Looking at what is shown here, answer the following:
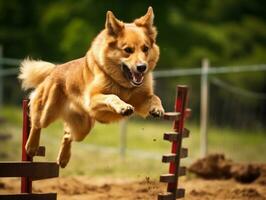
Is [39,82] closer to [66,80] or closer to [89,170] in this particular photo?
[66,80]

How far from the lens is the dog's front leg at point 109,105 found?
7.80 m

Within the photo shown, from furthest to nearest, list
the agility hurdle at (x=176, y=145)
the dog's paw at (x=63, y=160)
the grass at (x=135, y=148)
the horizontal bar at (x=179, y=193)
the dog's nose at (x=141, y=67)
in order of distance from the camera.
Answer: the grass at (x=135, y=148), the dog's paw at (x=63, y=160), the horizontal bar at (x=179, y=193), the agility hurdle at (x=176, y=145), the dog's nose at (x=141, y=67)

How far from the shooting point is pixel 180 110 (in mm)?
9133

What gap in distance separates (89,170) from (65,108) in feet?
15.4

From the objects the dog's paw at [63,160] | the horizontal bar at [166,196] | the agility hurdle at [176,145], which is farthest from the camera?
the dog's paw at [63,160]

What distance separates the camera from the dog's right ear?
27.7 ft

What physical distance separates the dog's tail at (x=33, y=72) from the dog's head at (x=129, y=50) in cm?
147

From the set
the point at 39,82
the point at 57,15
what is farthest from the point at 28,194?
the point at 57,15

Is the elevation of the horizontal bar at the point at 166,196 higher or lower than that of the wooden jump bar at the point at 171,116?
lower

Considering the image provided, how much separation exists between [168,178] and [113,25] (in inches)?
67.5

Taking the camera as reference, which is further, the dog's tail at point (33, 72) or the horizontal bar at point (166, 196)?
the dog's tail at point (33, 72)

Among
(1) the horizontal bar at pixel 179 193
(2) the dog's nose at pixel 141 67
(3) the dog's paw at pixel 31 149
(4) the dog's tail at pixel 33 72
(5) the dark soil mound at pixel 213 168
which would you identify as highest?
(4) the dog's tail at pixel 33 72

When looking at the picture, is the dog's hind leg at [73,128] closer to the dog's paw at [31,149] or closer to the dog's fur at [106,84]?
the dog's fur at [106,84]

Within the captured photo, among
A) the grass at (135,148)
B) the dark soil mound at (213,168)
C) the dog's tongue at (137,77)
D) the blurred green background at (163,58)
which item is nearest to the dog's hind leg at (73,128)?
the dog's tongue at (137,77)
